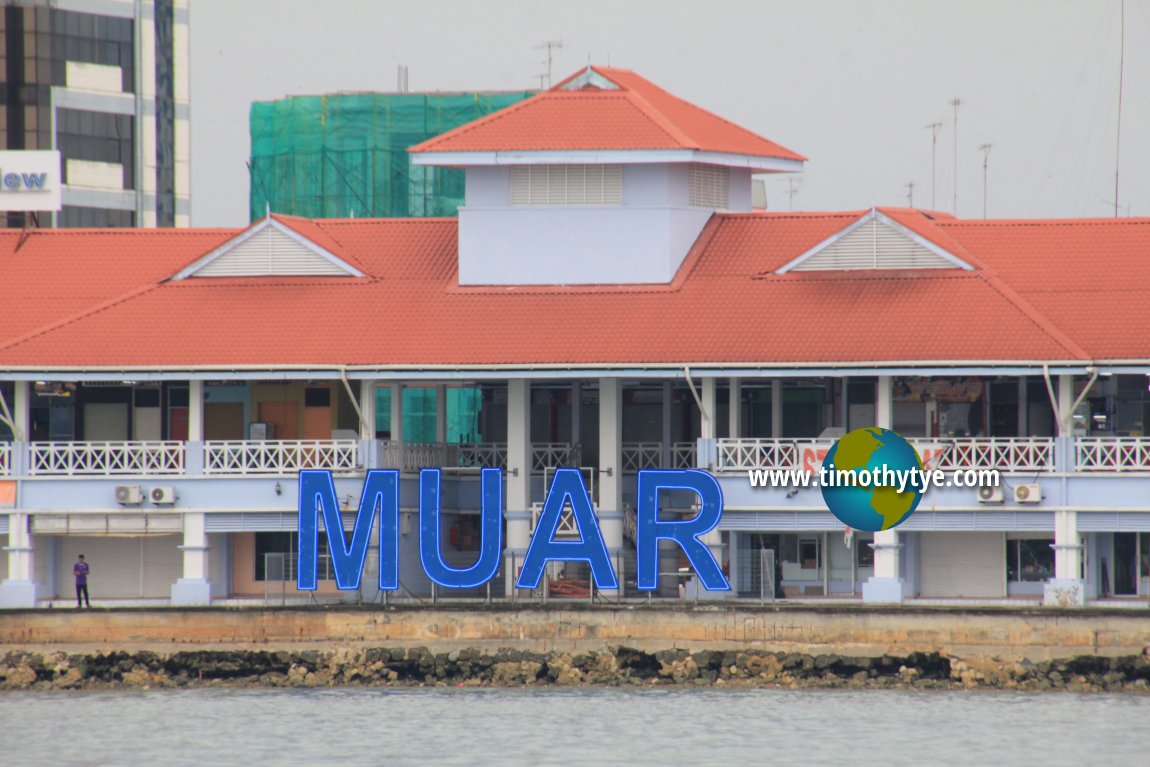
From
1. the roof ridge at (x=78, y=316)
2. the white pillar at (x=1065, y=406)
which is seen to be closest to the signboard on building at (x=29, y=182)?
the roof ridge at (x=78, y=316)

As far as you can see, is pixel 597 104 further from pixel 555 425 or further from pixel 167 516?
pixel 167 516

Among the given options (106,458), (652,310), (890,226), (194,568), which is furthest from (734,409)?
(106,458)

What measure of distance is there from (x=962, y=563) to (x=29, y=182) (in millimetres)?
27197

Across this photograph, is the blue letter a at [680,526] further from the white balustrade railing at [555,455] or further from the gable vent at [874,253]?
the gable vent at [874,253]

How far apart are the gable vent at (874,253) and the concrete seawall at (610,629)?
374 inches

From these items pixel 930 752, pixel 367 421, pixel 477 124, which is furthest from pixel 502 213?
pixel 930 752

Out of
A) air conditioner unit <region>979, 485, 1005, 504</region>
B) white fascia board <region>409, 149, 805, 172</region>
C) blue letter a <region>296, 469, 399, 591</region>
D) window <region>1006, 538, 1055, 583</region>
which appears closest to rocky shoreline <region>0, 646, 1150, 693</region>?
blue letter a <region>296, 469, 399, 591</region>

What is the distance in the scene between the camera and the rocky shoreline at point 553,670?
5706 centimetres

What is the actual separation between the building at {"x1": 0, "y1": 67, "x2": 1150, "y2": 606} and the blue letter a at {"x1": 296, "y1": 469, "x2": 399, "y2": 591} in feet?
3.40

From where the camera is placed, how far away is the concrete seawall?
189 feet

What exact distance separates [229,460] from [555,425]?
9500mm

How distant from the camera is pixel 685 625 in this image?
5922cm

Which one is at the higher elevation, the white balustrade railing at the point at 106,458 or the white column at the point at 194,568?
the white balustrade railing at the point at 106,458

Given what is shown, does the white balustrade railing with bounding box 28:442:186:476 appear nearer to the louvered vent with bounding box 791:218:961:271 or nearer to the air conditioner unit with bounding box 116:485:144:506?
the air conditioner unit with bounding box 116:485:144:506
